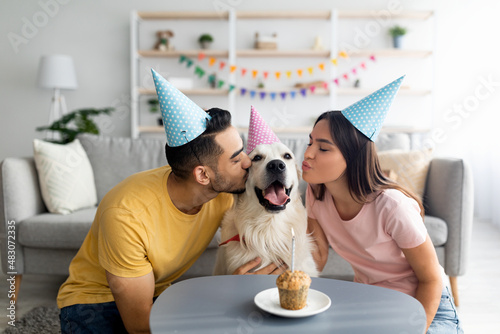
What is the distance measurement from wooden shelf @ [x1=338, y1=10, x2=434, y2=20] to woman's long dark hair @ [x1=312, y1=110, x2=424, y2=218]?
3.98m

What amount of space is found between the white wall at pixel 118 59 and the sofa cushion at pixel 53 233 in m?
3.11

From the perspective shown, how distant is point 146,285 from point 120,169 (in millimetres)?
1843

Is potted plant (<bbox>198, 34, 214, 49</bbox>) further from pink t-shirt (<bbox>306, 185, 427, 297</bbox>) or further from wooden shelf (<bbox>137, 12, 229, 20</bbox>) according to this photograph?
pink t-shirt (<bbox>306, 185, 427, 297</bbox>)

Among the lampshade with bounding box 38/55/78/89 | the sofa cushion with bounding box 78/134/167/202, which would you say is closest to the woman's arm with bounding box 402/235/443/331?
the sofa cushion with bounding box 78/134/167/202

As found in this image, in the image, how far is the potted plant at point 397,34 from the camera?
4.95 metres

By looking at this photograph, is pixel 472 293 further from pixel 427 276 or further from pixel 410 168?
pixel 427 276

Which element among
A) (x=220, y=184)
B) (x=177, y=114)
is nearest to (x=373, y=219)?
(x=220, y=184)

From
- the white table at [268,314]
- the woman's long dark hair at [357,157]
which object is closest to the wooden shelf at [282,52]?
the woman's long dark hair at [357,157]

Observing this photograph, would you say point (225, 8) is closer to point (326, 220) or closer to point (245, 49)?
point (245, 49)

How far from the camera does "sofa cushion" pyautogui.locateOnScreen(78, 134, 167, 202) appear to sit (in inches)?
116

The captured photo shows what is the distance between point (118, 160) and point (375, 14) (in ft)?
12.1

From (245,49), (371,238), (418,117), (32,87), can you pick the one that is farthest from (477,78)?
(32,87)

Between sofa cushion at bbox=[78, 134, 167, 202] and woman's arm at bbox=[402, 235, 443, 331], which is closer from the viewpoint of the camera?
woman's arm at bbox=[402, 235, 443, 331]

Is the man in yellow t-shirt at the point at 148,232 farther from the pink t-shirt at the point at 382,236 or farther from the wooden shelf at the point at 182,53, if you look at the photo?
the wooden shelf at the point at 182,53
